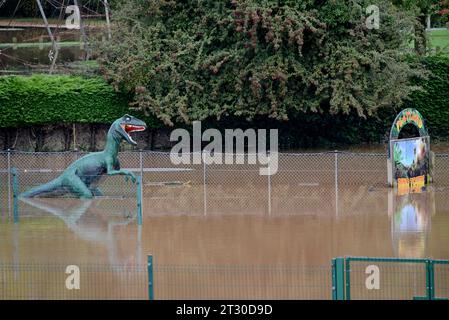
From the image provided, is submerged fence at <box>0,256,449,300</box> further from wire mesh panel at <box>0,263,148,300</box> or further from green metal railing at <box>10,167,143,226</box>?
green metal railing at <box>10,167,143,226</box>

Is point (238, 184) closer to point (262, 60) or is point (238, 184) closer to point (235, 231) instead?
point (262, 60)

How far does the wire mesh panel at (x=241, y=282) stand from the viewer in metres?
15.9

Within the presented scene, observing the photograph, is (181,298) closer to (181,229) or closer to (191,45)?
(181,229)

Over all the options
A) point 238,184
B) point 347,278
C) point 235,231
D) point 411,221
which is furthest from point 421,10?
point 347,278

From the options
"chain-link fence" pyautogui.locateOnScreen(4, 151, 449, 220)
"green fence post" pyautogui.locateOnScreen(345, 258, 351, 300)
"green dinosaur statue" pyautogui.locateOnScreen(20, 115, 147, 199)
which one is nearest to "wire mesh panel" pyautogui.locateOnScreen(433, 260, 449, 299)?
"green fence post" pyautogui.locateOnScreen(345, 258, 351, 300)

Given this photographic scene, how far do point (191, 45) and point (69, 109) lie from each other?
13.9 ft

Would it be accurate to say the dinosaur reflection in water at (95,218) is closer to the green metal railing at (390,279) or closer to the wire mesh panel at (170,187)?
the wire mesh panel at (170,187)

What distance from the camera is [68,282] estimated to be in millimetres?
16812

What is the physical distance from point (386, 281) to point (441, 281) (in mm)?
801

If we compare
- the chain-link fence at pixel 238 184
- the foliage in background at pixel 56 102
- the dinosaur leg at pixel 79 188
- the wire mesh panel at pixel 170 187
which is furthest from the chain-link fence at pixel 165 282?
the foliage in background at pixel 56 102

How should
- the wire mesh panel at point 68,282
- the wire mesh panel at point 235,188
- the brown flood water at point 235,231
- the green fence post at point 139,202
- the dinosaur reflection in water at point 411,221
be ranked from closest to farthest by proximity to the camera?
the wire mesh panel at point 68,282, the brown flood water at point 235,231, the dinosaur reflection in water at point 411,221, the green fence post at point 139,202, the wire mesh panel at point 235,188

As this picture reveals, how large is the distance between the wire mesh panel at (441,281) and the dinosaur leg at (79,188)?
10.2 metres

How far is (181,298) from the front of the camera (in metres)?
15.8

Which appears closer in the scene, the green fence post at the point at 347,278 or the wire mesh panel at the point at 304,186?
the green fence post at the point at 347,278
